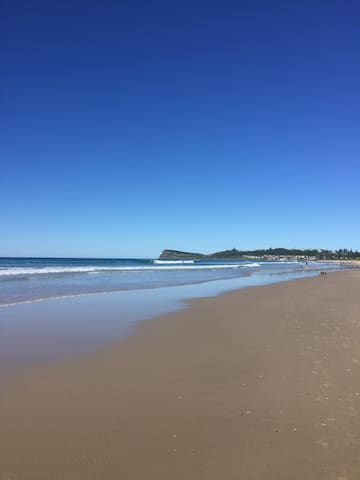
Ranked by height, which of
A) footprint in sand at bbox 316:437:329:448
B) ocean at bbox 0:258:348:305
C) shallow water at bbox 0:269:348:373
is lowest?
footprint in sand at bbox 316:437:329:448

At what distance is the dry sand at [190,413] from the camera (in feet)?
11.2

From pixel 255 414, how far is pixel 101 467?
2055 mm

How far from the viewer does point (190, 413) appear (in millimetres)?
4488

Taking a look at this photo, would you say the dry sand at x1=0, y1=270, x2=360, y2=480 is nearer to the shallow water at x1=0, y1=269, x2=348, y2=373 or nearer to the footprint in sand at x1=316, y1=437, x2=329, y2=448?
the footprint in sand at x1=316, y1=437, x2=329, y2=448

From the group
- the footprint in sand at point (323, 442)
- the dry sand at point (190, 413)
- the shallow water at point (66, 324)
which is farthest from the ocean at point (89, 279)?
the footprint in sand at point (323, 442)

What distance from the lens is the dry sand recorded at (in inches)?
134

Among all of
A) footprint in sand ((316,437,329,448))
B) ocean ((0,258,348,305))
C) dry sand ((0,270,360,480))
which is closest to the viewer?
dry sand ((0,270,360,480))

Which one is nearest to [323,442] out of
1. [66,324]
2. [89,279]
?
[66,324]

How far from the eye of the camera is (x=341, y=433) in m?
3.92

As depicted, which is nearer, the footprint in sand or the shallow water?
the footprint in sand

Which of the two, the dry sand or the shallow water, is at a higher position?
the shallow water

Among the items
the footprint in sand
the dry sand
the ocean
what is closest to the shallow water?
the dry sand

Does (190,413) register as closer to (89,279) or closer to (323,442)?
(323,442)

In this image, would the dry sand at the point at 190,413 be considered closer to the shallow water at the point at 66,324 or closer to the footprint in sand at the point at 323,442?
the footprint in sand at the point at 323,442
